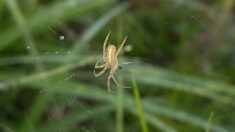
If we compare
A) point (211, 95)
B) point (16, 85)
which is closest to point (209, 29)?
point (211, 95)

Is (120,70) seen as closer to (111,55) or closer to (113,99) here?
(113,99)

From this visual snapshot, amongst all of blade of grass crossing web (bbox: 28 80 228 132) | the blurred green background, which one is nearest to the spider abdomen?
the blurred green background

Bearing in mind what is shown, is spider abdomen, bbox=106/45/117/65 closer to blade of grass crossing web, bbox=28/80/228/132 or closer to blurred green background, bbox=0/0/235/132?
blurred green background, bbox=0/0/235/132

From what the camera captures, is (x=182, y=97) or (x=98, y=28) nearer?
(x=182, y=97)

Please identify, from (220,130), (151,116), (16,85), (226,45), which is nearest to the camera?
(220,130)

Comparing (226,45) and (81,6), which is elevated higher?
(81,6)

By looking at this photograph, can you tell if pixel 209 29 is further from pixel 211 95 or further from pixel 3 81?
pixel 3 81

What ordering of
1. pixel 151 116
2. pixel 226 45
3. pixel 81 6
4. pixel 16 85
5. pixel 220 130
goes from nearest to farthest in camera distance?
1. pixel 220 130
2. pixel 151 116
3. pixel 16 85
4. pixel 81 6
5. pixel 226 45

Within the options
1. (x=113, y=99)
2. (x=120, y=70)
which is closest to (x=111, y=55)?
(x=120, y=70)
